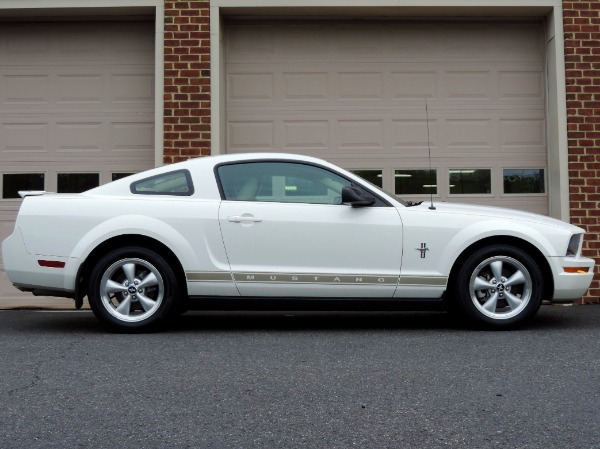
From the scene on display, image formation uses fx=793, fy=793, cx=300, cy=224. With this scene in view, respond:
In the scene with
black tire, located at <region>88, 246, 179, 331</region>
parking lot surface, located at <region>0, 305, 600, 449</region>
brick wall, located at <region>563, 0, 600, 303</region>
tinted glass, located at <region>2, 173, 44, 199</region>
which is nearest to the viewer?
parking lot surface, located at <region>0, 305, 600, 449</region>

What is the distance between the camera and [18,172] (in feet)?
33.3

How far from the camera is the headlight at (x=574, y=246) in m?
6.59

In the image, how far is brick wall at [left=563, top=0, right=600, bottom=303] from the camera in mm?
9727

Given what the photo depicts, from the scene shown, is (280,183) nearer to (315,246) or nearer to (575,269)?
(315,246)

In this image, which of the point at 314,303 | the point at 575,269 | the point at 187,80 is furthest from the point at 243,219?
the point at 187,80

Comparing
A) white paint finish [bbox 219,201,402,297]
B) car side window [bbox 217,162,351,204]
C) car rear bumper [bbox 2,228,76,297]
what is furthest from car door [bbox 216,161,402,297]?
car rear bumper [bbox 2,228,76,297]

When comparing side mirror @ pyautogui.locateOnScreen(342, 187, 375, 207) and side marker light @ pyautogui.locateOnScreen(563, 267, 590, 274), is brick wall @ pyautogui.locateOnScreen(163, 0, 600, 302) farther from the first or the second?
side mirror @ pyautogui.locateOnScreen(342, 187, 375, 207)

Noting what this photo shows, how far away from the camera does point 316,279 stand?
641cm

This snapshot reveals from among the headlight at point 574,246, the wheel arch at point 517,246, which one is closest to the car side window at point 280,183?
the wheel arch at point 517,246

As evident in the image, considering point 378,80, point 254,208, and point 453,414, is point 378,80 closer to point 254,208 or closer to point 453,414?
point 254,208

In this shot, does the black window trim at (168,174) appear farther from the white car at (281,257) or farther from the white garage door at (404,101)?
the white garage door at (404,101)

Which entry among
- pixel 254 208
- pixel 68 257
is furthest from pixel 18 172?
pixel 254 208

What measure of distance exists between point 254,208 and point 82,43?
5051mm

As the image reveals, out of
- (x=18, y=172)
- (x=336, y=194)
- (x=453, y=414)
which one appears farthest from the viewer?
(x=18, y=172)
